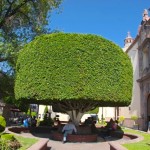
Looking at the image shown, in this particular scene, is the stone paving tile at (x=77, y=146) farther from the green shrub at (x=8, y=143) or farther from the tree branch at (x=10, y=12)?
the tree branch at (x=10, y=12)

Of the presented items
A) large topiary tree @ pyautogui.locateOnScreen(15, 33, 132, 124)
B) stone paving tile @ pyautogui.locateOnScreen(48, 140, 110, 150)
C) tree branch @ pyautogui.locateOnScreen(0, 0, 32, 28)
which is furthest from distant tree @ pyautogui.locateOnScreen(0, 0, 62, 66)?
stone paving tile @ pyautogui.locateOnScreen(48, 140, 110, 150)

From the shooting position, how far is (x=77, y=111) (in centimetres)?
1953

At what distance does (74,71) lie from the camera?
52.9ft

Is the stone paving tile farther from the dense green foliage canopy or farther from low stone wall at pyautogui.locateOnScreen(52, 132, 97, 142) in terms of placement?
the dense green foliage canopy

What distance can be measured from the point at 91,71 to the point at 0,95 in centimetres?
1465

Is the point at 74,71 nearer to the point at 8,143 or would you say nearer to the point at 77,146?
the point at 77,146

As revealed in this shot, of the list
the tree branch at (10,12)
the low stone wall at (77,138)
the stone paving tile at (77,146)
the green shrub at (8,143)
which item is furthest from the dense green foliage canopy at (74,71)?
the tree branch at (10,12)

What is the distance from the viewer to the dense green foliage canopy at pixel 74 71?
16016mm

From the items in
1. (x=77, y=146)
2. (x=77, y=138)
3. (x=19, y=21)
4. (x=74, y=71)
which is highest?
(x=19, y=21)

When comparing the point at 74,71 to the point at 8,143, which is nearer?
the point at 8,143

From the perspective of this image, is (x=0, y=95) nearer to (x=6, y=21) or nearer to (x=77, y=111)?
(x=6, y=21)

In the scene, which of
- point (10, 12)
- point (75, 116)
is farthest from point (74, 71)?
point (10, 12)

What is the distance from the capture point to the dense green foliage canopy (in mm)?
16016

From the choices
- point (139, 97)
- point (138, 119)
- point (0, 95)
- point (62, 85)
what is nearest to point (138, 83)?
point (139, 97)
